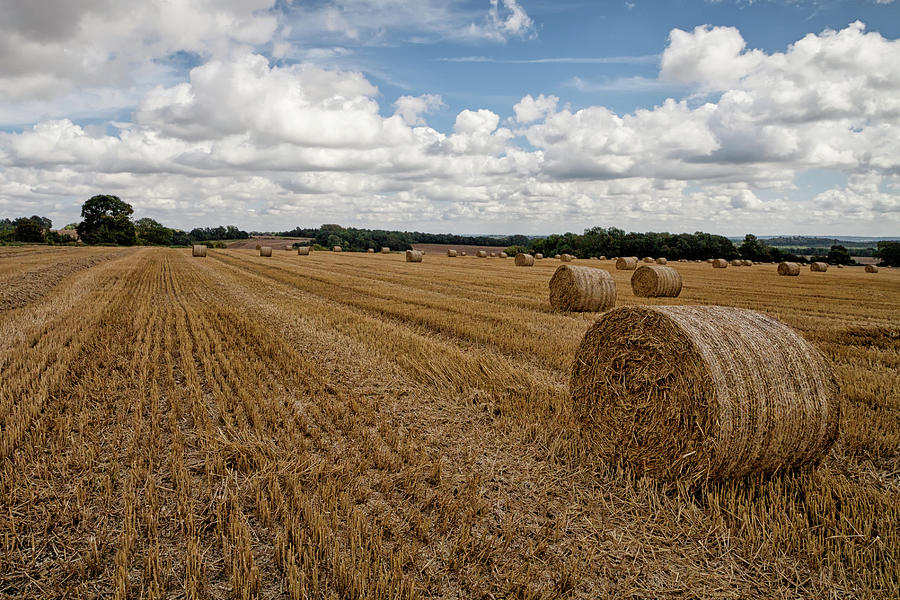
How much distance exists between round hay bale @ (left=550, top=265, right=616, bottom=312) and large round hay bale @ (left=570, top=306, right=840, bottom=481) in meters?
9.10

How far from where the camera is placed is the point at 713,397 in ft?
14.1

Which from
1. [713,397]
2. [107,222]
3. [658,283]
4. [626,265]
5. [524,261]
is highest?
[107,222]

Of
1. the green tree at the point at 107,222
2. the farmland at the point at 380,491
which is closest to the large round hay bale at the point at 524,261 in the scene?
the farmland at the point at 380,491

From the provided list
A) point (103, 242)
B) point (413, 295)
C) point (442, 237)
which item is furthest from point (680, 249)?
point (103, 242)

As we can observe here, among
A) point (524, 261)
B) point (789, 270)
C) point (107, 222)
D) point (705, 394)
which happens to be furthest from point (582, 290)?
point (107, 222)

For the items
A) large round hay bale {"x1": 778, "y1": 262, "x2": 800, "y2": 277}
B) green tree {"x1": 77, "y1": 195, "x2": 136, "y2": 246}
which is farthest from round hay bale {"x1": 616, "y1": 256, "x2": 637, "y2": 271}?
green tree {"x1": 77, "y1": 195, "x2": 136, "y2": 246}

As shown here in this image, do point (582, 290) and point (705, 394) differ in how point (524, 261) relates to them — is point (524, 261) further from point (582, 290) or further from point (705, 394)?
point (705, 394)

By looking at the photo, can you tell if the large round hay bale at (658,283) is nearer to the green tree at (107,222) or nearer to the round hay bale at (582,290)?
the round hay bale at (582,290)

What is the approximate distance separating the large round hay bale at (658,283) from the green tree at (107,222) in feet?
286

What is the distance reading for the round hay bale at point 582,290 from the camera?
14.3m

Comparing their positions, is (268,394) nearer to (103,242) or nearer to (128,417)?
(128,417)

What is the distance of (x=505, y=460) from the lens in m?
4.88

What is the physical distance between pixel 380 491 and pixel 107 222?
326 feet

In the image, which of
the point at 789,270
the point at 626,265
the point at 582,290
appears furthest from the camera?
the point at 626,265
